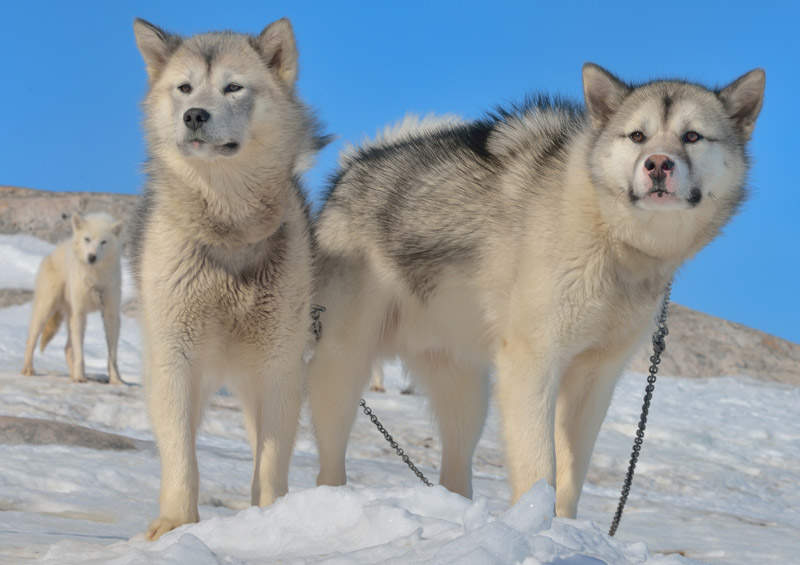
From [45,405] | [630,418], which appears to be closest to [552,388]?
[45,405]

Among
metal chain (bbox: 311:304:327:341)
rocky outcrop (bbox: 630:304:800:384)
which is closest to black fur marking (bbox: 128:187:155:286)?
metal chain (bbox: 311:304:327:341)

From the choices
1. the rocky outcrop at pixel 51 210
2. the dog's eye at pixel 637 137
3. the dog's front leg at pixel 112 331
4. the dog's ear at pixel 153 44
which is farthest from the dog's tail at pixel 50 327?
the dog's eye at pixel 637 137

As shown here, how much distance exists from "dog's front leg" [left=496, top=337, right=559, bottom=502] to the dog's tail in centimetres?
908

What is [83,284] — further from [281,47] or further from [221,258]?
[221,258]

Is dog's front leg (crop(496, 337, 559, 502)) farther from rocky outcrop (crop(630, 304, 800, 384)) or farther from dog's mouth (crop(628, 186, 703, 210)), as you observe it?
rocky outcrop (crop(630, 304, 800, 384))

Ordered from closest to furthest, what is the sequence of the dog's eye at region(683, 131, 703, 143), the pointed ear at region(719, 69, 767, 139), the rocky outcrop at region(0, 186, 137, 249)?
the dog's eye at region(683, 131, 703, 143)
the pointed ear at region(719, 69, 767, 139)
the rocky outcrop at region(0, 186, 137, 249)

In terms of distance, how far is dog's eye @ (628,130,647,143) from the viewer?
382 centimetres

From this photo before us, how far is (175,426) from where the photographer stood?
341 centimetres

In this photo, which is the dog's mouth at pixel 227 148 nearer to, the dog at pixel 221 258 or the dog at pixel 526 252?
the dog at pixel 221 258

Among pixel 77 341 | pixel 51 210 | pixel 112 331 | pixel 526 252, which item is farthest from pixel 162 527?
pixel 51 210

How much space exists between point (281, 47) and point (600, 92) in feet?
4.59

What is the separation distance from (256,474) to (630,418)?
754 cm

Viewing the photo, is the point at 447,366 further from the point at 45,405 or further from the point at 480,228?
the point at 45,405

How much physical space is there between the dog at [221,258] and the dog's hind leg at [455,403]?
1545mm
